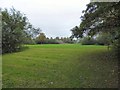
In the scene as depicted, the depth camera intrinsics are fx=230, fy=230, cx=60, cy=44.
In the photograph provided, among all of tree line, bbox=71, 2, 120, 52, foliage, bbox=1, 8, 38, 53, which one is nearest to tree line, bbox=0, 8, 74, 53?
foliage, bbox=1, 8, 38, 53

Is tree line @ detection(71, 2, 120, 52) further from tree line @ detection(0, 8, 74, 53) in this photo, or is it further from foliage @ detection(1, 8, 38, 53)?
foliage @ detection(1, 8, 38, 53)

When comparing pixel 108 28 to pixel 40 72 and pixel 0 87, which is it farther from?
pixel 0 87

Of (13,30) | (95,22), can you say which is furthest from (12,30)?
(95,22)

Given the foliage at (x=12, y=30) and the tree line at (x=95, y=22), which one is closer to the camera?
the tree line at (x=95, y=22)

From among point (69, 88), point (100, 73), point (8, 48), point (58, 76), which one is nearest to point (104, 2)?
point (100, 73)

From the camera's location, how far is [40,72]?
1055cm

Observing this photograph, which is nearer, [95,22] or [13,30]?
[95,22]

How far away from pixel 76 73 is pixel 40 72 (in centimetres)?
167

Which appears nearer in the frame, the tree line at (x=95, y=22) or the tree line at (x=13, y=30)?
the tree line at (x=95, y=22)

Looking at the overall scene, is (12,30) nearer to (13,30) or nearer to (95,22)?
(13,30)

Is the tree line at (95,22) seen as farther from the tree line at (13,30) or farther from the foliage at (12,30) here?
the foliage at (12,30)

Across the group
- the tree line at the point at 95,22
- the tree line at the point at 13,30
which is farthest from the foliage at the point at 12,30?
the tree line at the point at 95,22

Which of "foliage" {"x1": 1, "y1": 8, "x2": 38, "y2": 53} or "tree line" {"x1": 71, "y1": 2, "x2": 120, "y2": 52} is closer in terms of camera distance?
"tree line" {"x1": 71, "y1": 2, "x2": 120, "y2": 52}

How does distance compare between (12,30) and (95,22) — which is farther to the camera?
(12,30)
